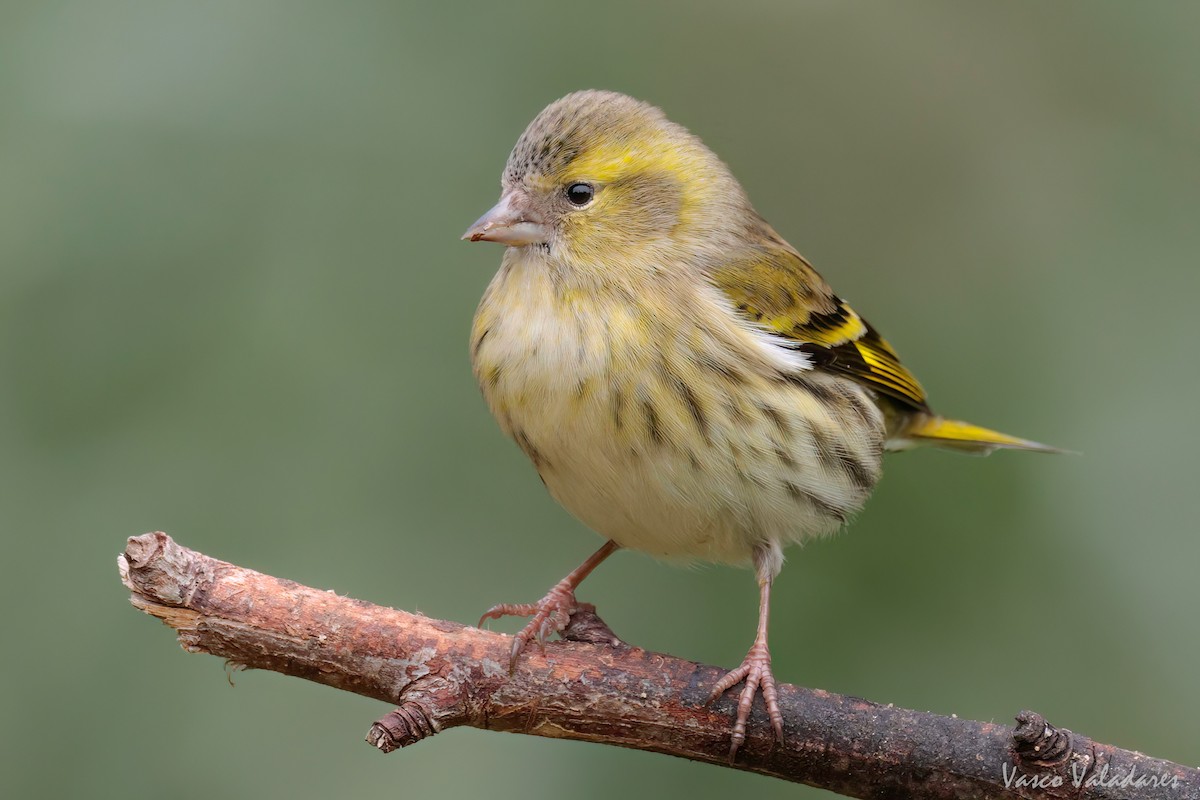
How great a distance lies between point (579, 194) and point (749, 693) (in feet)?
4.65

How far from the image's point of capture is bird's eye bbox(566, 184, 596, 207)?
3.69 metres

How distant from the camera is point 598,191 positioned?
3709 mm

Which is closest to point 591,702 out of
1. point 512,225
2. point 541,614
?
point 541,614

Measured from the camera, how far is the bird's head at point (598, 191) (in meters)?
3.62

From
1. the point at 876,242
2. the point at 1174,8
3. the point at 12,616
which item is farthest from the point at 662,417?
the point at 1174,8

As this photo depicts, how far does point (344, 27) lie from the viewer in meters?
4.36

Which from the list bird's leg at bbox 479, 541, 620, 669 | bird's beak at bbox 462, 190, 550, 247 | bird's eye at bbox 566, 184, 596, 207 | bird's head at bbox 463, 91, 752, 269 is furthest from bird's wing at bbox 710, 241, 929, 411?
bird's leg at bbox 479, 541, 620, 669

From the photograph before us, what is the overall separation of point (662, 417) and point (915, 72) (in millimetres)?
2368

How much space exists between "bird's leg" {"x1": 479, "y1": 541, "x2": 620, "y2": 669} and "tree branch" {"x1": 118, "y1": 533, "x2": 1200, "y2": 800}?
5 centimetres

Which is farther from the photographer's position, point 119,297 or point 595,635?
point 119,297

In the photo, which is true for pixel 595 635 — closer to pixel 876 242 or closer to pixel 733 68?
pixel 876 242

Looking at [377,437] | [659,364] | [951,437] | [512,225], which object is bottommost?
[951,437]

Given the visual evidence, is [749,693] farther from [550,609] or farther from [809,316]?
[809,316]

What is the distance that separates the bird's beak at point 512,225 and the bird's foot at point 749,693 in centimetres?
125
